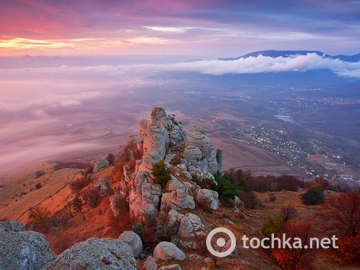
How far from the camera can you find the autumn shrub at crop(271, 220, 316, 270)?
34.8 ft

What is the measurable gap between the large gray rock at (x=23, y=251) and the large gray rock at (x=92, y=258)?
2.66 ft

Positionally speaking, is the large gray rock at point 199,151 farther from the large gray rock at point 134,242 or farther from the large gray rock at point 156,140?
the large gray rock at point 134,242

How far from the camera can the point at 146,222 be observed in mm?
15539

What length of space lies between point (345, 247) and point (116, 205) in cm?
2169

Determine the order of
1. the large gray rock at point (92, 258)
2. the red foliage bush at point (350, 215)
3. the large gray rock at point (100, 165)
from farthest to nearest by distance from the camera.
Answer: the large gray rock at point (100, 165) → the red foliage bush at point (350, 215) → the large gray rock at point (92, 258)

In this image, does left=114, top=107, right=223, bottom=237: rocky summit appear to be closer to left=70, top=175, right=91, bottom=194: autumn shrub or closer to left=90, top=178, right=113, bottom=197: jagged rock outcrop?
left=90, top=178, right=113, bottom=197: jagged rock outcrop

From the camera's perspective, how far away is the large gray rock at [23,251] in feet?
15.3

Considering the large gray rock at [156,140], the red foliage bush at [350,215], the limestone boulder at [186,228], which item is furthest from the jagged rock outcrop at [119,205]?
the red foliage bush at [350,215]

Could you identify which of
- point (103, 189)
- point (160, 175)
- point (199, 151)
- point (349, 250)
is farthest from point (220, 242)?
point (103, 189)

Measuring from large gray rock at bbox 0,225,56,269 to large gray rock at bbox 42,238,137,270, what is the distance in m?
0.81

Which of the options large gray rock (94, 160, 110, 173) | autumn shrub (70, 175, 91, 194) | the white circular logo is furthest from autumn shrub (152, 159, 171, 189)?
large gray rock (94, 160, 110, 173)

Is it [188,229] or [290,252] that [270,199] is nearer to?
[290,252]

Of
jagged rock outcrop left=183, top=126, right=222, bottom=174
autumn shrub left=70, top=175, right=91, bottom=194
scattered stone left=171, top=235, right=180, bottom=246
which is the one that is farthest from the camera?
autumn shrub left=70, top=175, right=91, bottom=194

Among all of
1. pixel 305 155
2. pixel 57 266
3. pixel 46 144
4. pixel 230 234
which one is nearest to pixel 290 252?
pixel 230 234
